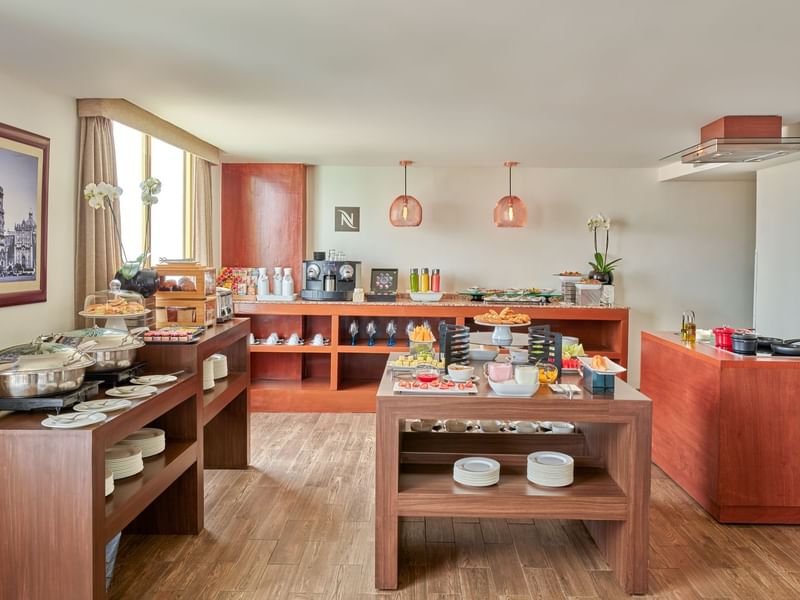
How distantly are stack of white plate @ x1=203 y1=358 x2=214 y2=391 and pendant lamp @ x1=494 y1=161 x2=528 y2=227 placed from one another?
12.1ft

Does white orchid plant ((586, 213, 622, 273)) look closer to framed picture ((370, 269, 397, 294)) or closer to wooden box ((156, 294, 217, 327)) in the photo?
framed picture ((370, 269, 397, 294))

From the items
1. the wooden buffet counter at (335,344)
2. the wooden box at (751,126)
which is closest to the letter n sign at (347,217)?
the wooden buffet counter at (335,344)

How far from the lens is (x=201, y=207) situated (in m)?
6.12

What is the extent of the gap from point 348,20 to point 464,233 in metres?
4.52

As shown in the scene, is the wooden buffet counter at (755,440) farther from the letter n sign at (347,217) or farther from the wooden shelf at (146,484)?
the letter n sign at (347,217)

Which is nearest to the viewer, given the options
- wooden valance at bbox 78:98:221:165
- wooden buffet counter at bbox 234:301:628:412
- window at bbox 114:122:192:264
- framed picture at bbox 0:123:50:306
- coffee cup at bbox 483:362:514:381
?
coffee cup at bbox 483:362:514:381

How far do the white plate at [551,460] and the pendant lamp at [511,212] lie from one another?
3828 mm

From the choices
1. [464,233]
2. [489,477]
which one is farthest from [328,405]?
[489,477]

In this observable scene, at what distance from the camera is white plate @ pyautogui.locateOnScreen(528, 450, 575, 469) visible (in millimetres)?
2955

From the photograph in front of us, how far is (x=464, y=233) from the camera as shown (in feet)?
23.3

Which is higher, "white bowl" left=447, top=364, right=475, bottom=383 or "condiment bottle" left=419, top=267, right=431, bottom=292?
"condiment bottle" left=419, top=267, right=431, bottom=292

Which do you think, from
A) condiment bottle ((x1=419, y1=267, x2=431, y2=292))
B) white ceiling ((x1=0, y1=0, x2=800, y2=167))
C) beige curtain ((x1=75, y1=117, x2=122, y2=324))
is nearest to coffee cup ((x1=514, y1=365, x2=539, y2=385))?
white ceiling ((x1=0, y1=0, x2=800, y2=167))

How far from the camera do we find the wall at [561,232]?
7.08m

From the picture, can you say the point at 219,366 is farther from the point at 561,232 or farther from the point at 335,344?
the point at 561,232
